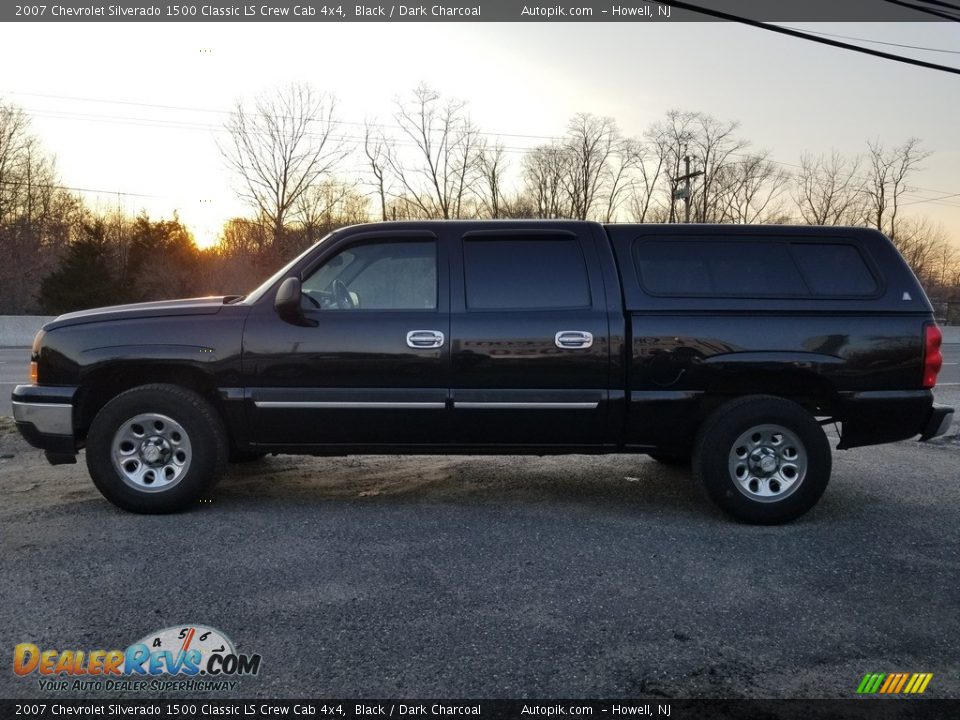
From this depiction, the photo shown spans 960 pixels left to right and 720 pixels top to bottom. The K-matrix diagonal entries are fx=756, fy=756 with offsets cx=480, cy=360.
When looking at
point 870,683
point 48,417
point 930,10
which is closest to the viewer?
point 870,683

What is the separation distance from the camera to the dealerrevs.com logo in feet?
9.06

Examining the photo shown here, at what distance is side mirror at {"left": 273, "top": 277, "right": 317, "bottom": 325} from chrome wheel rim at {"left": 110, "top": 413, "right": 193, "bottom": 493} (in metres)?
0.99

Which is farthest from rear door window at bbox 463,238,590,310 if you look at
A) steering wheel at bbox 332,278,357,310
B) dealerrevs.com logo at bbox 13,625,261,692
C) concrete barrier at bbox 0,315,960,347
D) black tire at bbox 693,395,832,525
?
concrete barrier at bbox 0,315,960,347

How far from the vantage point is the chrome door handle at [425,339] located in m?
4.92

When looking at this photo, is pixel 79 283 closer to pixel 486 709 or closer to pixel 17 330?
pixel 17 330

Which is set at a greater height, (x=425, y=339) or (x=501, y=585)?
(x=425, y=339)

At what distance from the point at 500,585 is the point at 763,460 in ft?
6.96

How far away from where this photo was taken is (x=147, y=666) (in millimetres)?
2889

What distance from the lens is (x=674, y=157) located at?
158ft

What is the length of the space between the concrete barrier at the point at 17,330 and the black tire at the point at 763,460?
91.2ft

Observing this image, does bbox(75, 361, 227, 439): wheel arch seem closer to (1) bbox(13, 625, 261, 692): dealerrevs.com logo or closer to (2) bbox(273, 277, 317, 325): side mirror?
(2) bbox(273, 277, 317, 325): side mirror

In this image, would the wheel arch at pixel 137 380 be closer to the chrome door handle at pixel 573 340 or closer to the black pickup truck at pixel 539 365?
the black pickup truck at pixel 539 365

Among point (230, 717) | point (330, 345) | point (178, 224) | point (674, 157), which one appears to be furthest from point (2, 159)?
point (230, 717)

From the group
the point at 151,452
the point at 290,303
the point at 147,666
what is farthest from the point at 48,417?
the point at 147,666
